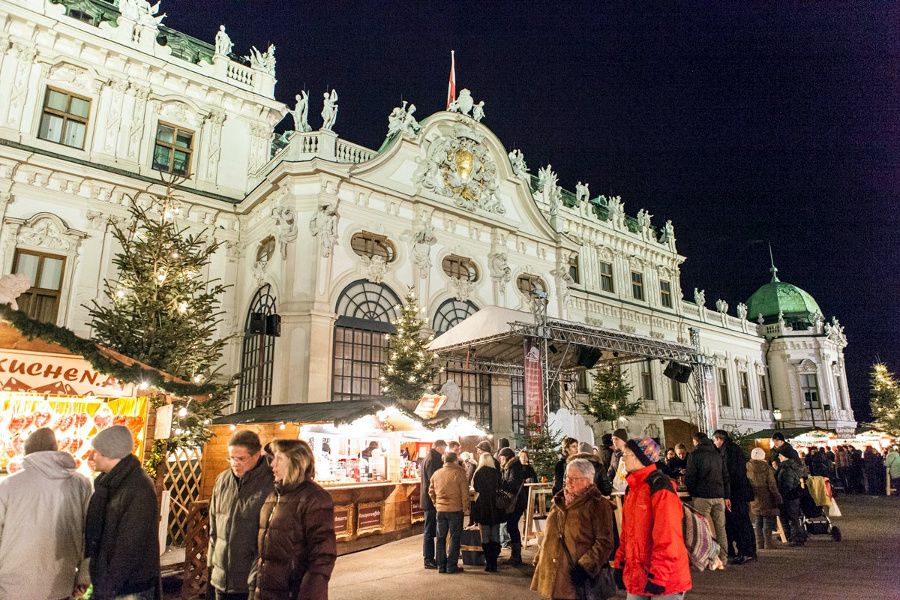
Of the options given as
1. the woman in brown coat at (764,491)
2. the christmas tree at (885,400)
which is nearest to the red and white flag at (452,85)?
the woman in brown coat at (764,491)

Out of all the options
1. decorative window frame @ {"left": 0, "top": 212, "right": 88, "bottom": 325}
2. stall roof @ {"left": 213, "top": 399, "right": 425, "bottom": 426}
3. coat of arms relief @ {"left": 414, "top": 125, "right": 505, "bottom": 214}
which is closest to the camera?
stall roof @ {"left": 213, "top": 399, "right": 425, "bottom": 426}

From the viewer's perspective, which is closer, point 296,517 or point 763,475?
point 296,517

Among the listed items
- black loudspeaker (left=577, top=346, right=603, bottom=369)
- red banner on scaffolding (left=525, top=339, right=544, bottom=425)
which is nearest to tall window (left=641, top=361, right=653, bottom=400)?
black loudspeaker (left=577, top=346, right=603, bottom=369)

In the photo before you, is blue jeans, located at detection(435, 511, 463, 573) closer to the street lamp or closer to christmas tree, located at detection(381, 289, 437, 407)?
christmas tree, located at detection(381, 289, 437, 407)

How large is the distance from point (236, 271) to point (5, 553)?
1810cm

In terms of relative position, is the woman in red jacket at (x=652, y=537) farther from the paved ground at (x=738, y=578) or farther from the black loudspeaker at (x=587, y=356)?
the black loudspeaker at (x=587, y=356)

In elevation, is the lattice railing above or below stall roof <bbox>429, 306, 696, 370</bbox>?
below

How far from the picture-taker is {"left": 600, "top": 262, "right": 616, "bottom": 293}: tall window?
1294 inches

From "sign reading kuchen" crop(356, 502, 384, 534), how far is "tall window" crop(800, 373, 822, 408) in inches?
1676

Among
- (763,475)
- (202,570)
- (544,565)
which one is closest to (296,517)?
(544,565)

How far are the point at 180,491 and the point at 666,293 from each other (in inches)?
1279

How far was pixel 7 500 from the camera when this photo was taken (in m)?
3.86

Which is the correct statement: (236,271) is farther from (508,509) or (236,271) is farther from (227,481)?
(227,481)

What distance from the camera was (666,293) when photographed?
120ft
